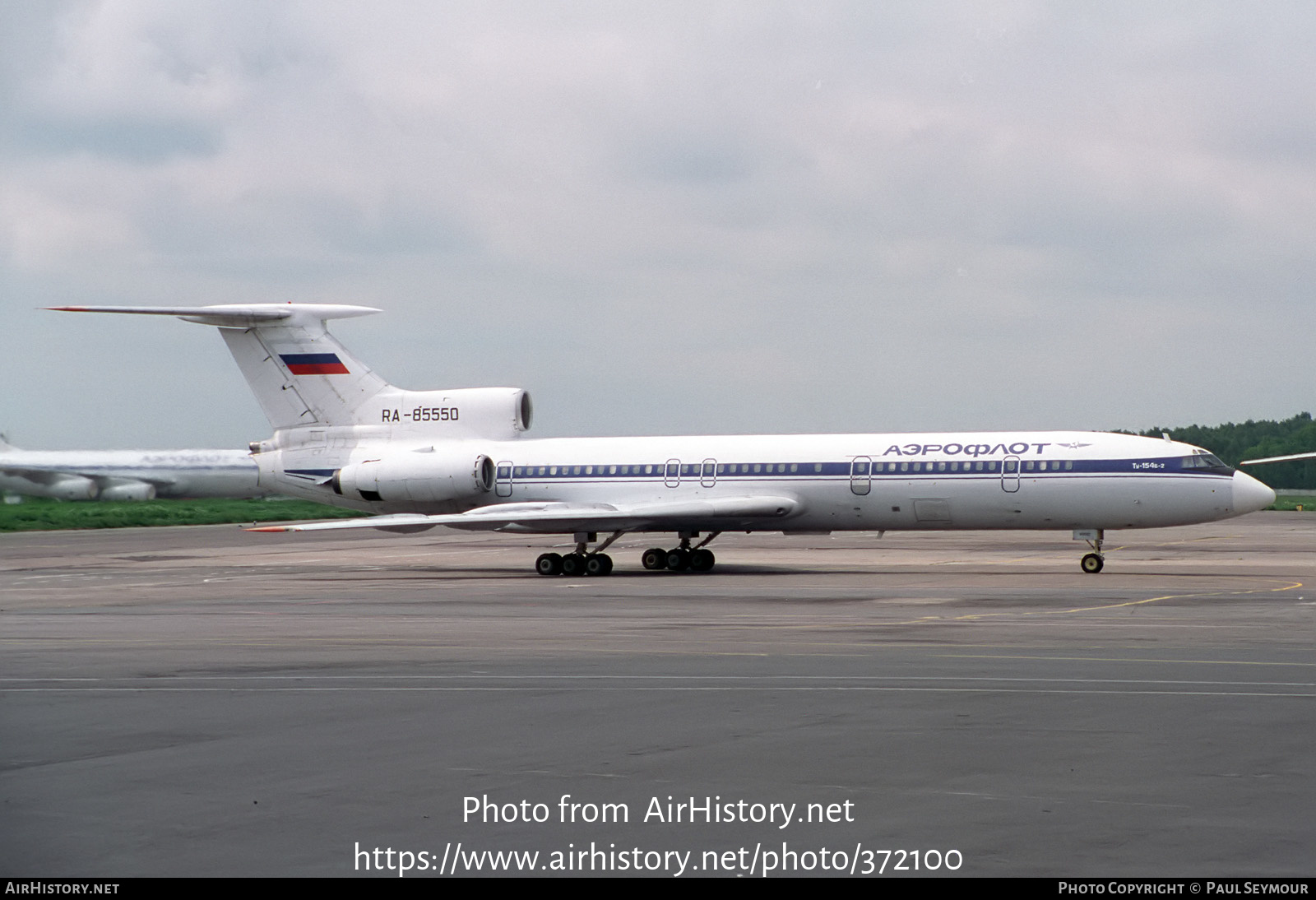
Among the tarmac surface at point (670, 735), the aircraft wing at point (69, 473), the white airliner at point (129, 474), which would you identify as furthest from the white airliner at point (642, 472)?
the aircraft wing at point (69, 473)

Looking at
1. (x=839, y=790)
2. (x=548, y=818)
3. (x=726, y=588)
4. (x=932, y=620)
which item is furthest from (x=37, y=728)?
(x=726, y=588)

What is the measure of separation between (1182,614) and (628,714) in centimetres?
1333

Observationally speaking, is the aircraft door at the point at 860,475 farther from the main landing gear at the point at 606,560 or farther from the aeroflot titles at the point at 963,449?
the main landing gear at the point at 606,560

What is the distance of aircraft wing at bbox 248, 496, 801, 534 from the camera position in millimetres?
38406

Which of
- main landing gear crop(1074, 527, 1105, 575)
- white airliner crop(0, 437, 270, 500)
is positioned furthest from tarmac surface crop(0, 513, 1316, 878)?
white airliner crop(0, 437, 270, 500)

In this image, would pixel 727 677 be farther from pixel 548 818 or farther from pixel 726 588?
pixel 726 588

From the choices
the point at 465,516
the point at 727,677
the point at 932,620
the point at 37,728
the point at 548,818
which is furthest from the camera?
the point at 465,516

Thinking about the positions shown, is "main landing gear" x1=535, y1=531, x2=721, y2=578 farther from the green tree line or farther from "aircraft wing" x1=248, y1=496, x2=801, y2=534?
the green tree line

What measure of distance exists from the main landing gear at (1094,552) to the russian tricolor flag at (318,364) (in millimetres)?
19977

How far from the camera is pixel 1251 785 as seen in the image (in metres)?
10.1

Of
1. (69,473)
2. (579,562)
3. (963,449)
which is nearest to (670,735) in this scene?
(963,449)

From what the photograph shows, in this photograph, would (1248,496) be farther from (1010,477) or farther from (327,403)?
(327,403)

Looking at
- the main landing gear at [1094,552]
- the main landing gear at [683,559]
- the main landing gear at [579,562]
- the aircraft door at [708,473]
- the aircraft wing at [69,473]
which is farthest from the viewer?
the aircraft wing at [69,473]

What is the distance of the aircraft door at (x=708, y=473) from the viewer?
40.0m
